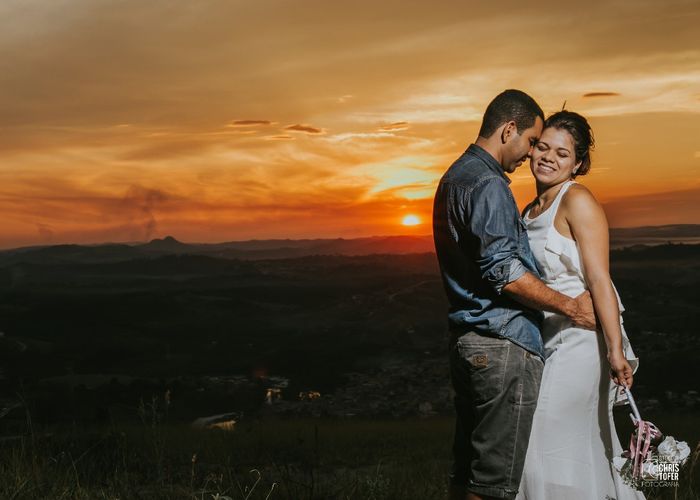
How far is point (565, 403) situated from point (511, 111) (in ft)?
→ 4.85

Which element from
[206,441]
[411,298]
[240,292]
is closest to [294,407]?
[206,441]

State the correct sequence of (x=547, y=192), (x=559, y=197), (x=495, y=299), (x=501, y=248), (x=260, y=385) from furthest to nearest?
(x=260, y=385), (x=547, y=192), (x=559, y=197), (x=495, y=299), (x=501, y=248)

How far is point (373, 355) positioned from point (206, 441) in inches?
996

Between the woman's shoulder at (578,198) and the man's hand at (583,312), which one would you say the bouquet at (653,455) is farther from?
the woman's shoulder at (578,198)

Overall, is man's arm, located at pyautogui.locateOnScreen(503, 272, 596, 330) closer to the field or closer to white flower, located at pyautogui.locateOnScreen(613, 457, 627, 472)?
white flower, located at pyautogui.locateOnScreen(613, 457, 627, 472)

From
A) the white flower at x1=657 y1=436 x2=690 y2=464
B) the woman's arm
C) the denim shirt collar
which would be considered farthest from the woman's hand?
the denim shirt collar

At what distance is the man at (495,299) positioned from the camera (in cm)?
369

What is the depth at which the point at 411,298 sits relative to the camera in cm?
5516

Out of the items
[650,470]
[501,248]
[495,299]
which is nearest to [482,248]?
[501,248]

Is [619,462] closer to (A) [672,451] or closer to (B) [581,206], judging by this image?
(A) [672,451]

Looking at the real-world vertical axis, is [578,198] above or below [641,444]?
above

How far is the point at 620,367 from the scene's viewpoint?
381 centimetres

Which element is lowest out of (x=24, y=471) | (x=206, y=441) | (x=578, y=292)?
(x=206, y=441)

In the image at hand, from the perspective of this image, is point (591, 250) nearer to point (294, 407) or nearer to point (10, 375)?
point (294, 407)
